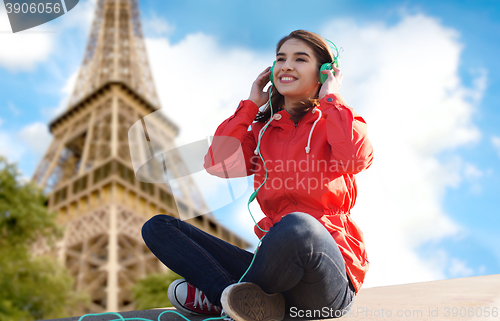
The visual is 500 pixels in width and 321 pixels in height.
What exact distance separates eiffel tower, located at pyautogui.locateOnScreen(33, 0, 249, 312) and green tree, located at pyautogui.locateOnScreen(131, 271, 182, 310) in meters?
0.72

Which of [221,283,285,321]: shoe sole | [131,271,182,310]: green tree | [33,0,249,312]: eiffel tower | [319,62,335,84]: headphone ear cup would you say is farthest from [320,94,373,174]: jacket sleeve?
[131,271,182,310]: green tree

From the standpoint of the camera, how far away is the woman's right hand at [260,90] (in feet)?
6.17

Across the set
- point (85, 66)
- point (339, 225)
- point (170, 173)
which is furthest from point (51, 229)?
point (85, 66)

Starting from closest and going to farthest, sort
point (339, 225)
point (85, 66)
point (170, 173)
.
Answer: point (339, 225) → point (170, 173) → point (85, 66)

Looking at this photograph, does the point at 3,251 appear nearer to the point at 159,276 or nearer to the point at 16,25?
the point at 159,276

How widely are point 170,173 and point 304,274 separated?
0.73 metres

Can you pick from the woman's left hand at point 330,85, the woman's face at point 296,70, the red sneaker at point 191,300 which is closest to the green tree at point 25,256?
the red sneaker at point 191,300

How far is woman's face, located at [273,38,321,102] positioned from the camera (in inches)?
69.6

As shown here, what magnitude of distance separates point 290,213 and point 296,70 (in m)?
0.73

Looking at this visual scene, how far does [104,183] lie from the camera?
11.6 metres

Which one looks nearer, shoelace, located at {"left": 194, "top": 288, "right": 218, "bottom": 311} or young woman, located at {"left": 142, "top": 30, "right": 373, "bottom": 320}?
young woman, located at {"left": 142, "top": 30, "right": 373, "bottom": 320}

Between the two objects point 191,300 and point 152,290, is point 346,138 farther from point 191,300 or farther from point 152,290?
point 152,290

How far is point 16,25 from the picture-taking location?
2723mm

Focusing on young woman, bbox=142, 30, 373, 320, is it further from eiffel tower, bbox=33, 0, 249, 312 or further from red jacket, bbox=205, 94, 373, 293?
eiffel tower, bbox=33, 0, 249, 312
